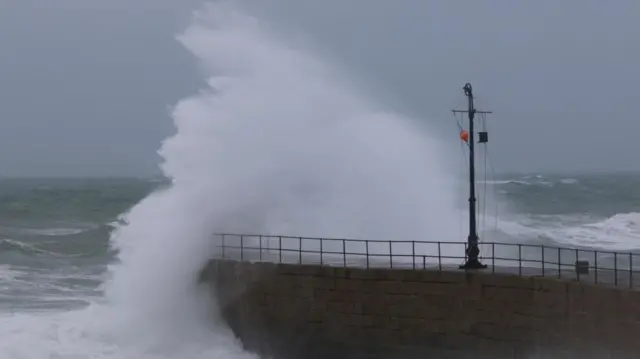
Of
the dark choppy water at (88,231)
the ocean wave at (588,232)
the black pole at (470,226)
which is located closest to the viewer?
the black pole at (470,226)

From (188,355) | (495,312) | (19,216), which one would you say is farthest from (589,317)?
(19,216)

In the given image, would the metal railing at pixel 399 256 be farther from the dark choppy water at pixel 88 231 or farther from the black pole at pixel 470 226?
the dark choppy water at pixel 88 231

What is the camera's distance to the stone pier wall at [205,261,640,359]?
14.3 metres

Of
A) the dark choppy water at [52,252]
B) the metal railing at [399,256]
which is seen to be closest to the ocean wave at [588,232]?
the metal railing at [399,256]

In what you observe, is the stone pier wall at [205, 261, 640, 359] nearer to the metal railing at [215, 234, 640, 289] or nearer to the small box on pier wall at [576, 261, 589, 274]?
the metal railing at [215, 234, 640, 289]

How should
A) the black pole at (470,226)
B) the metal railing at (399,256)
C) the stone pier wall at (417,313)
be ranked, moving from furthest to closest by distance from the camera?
1. the black pole at (470,226)
2. the metal railing at (399,256)
3. the stone pier wall at (417,313)

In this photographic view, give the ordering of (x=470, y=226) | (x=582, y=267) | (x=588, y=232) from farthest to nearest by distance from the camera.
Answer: (x=588, y=232) → (x=470, y=226) → (x=582, y=267)

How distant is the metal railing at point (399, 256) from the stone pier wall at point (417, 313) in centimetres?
43

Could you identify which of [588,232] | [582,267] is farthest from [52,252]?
[582,267]

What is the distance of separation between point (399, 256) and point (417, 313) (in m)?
2.90

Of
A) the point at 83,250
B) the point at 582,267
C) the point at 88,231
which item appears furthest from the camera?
the point at 88,231

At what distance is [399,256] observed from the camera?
18.8 m

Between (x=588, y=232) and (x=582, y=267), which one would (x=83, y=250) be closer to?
(x=588, y=232)

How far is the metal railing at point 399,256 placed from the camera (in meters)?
15.5
